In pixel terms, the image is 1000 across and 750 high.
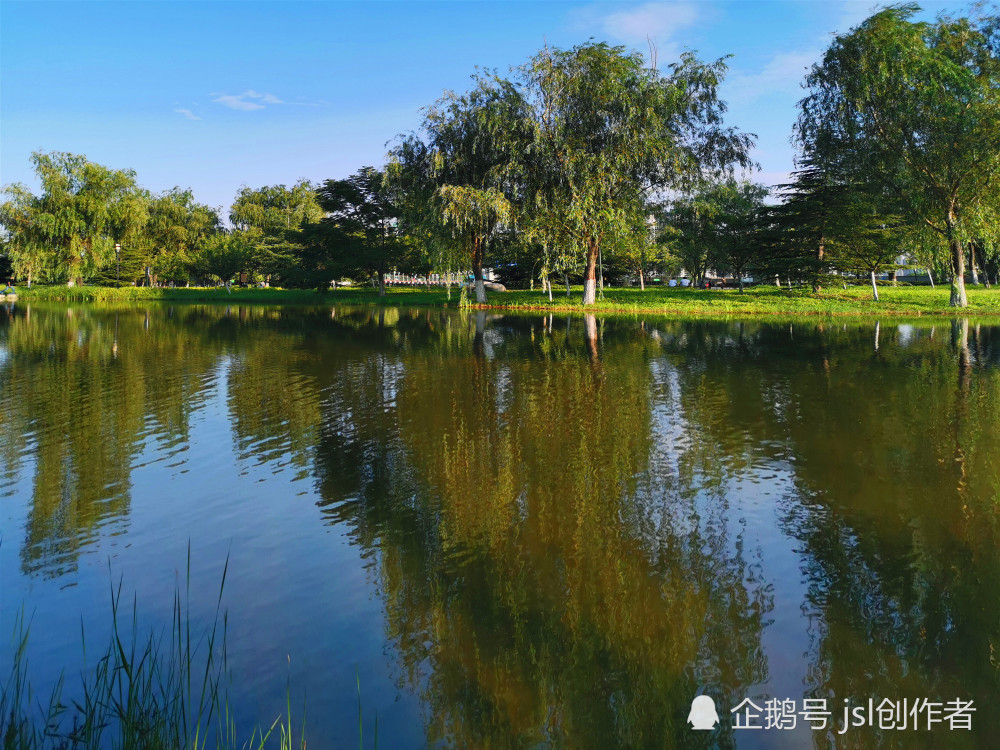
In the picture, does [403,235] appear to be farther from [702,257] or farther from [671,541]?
[671,541]

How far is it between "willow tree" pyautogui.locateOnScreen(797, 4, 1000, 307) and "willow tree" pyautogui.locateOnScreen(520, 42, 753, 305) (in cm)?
640

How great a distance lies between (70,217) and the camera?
70312mm

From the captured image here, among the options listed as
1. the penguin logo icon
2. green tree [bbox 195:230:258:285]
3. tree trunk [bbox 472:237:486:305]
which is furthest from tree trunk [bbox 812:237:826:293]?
green tree [bbox 195:230:258:285]

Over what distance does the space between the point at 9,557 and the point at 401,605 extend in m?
4.35

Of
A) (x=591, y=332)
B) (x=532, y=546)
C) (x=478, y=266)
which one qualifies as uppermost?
(x=478, y=266)

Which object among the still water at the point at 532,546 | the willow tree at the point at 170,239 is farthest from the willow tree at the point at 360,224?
the still water at the point at 532,546

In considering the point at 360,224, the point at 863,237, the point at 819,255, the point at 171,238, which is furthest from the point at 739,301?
the point at 171,238

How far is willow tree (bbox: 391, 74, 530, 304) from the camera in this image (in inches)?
1742

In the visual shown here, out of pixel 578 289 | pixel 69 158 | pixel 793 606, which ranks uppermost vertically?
pixel 69 158

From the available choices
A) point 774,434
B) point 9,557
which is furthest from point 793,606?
point 9,557

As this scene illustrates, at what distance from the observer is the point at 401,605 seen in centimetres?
599

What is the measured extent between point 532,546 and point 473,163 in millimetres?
45031

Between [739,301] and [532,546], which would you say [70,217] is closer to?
[739,301]

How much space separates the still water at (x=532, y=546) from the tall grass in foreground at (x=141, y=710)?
0.57 ft
